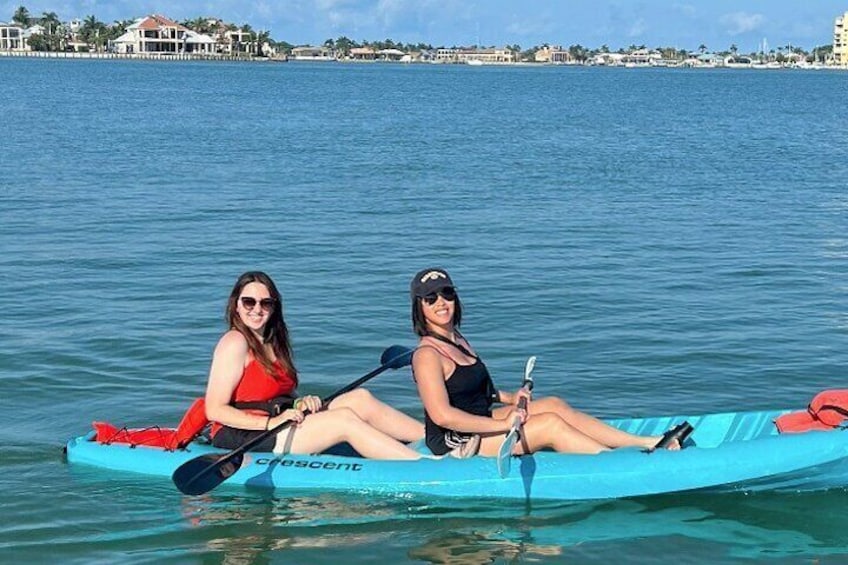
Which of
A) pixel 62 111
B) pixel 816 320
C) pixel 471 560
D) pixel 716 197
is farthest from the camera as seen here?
pixel 62 111

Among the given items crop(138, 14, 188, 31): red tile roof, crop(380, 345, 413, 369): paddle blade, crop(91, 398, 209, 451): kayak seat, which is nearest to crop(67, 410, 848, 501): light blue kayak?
crop(91, 398, 209, 451): kayak seat

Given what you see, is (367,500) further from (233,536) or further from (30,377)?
(30,377)

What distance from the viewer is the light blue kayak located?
7242mm

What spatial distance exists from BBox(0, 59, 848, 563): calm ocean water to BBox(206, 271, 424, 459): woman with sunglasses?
324mm

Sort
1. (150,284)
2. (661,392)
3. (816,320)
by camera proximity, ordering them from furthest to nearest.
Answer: (150,284) → (816,320) → (661,392)

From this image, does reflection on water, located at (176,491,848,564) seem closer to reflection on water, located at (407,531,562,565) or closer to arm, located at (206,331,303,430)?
reflection on water, located at (407,531,562,565)

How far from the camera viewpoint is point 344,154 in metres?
32.2

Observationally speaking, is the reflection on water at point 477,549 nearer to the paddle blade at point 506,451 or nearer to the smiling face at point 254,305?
the paddle blade at point 506,451

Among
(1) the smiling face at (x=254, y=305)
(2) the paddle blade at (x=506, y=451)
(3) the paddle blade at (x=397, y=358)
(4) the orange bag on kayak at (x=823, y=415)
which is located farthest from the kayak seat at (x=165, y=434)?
(4) the orange bag on kayak at (x=823, y=415)

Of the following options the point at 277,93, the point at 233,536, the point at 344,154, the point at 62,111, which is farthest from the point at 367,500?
the point at 277,93

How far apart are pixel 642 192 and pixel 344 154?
973cm

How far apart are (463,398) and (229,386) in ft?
4.18

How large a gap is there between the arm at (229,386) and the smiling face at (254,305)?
0.33 ft

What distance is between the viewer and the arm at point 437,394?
7090 millimetres
